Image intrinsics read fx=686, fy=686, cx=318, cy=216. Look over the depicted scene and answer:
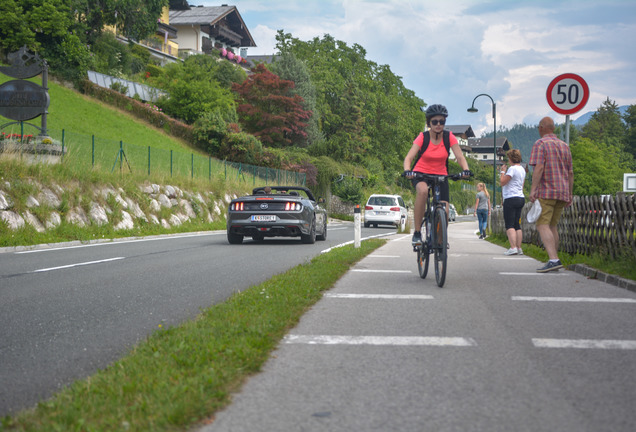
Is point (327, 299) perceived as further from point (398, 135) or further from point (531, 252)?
point (398, 135)

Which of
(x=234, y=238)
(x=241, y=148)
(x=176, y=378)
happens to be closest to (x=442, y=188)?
(x=176, y=378)

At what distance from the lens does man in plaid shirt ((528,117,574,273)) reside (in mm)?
9062

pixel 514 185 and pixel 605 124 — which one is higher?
pixel 605 124

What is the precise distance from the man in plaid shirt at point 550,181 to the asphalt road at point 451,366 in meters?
1.98

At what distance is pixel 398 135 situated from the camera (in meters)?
73.6

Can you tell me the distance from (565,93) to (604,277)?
3.67 m

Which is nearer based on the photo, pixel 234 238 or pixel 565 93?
pixel 565 93

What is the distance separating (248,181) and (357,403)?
33.5 m

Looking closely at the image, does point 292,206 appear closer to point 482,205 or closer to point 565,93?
point 565,93

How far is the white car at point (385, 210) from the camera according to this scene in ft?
108

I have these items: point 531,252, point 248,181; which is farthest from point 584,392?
point 248,181

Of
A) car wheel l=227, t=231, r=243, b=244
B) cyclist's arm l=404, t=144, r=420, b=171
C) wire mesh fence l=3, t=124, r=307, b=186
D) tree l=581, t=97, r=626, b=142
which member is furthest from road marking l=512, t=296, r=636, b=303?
tree l=581, t=97, r=626, b=142

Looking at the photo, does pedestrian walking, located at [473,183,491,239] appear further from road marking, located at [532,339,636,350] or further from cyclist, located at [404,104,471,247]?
road marking, located at [532,339,636,350]

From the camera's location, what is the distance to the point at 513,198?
1274 cm
